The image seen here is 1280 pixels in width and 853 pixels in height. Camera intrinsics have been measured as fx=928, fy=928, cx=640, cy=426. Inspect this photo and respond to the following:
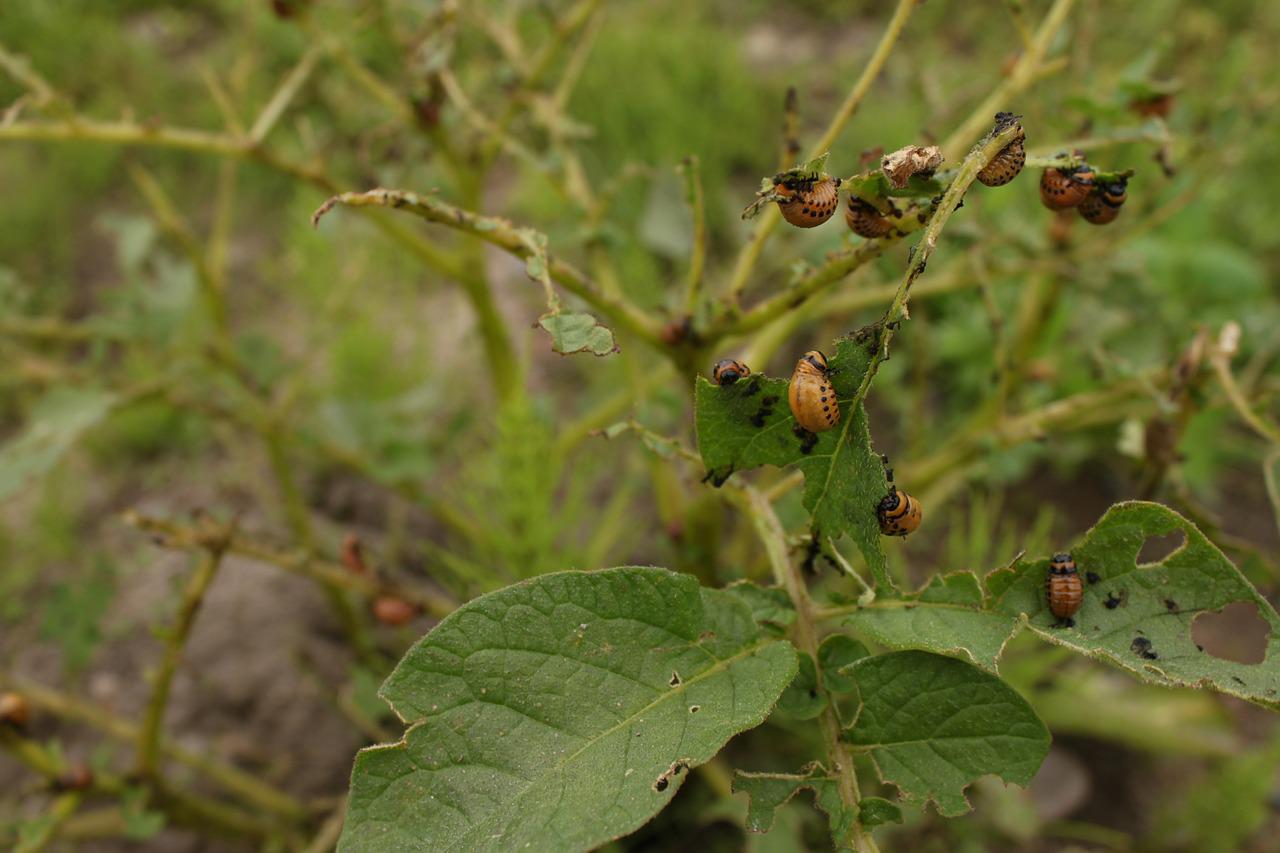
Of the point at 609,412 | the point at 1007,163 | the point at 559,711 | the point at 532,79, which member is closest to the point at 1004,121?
the point at 1007,163

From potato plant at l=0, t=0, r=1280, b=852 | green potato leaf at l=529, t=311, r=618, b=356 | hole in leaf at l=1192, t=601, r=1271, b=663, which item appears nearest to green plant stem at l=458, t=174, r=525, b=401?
potato plant at l=0, t=0, r=1280, b=852

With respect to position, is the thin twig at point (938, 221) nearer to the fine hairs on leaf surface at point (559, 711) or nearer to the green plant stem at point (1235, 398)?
the fine hairs on leaf surface at point (559, 711)

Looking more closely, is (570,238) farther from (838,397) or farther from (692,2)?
(692,2)

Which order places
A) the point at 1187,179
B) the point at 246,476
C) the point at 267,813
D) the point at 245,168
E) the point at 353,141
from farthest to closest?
1. the point at 245,168
2. the point at 246,476
3. the point at 353,141
4. the point at 267,813
5. the point at 1187,179

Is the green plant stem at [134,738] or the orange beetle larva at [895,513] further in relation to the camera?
the green plant stem at [134,738]

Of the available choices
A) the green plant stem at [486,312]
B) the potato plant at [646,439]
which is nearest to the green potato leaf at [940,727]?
the potato plant at [646,439]

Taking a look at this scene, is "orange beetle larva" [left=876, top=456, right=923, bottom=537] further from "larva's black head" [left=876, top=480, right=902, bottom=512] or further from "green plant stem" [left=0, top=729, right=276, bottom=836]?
"green plant stem" [left=0, top=729, right=276, bottom=836]

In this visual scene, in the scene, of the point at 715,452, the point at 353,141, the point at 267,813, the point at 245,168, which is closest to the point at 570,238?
the point at 715,452
